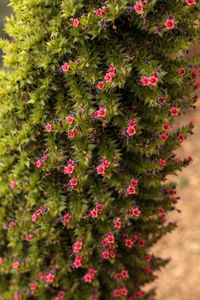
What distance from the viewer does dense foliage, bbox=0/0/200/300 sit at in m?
2.13

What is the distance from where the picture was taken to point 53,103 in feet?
7.97

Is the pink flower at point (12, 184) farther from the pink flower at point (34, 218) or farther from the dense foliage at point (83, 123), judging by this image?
the pink flower at point (34, 218)

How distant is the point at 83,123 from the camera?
2.22m

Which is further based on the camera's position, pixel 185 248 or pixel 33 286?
pixel 185 248

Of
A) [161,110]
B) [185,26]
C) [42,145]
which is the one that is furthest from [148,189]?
[185,26]

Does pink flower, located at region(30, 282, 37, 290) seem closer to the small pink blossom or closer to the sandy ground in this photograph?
the small pink blossom

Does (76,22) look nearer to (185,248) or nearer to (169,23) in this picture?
(169,23)

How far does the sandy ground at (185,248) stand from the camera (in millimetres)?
5238

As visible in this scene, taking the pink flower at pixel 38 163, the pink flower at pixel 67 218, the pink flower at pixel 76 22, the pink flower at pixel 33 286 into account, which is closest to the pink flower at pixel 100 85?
the pink flower at pixel 76 22

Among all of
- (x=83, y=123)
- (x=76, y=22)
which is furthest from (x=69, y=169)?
(x=76, y=22)

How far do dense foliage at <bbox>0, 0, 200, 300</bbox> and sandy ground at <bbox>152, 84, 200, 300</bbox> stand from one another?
283 centimetres

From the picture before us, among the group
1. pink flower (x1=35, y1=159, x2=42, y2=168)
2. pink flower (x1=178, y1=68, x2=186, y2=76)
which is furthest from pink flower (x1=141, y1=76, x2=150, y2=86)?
pink flower (x1=35, y1=159, x2=42, y2=168)

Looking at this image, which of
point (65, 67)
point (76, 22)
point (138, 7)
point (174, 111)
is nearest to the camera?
point (138, 7)

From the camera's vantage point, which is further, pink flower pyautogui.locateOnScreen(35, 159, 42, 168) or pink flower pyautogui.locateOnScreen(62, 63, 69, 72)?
pink flower pyautogui.locateOnScreen(35, 159, 42, 168)
